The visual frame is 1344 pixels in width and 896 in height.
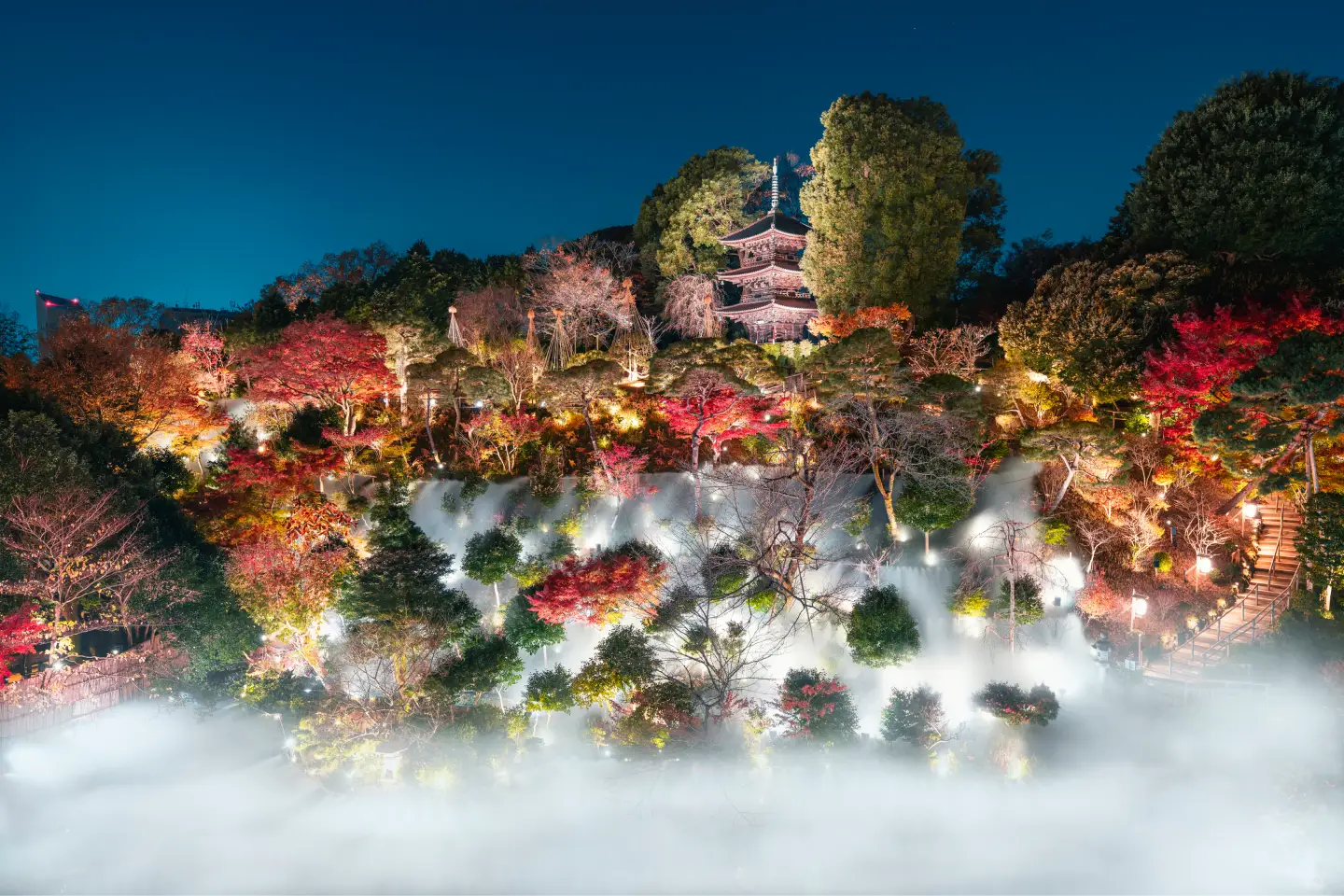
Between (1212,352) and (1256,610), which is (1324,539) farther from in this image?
(1212,352)

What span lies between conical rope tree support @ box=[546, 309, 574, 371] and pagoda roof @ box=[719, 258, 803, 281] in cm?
563

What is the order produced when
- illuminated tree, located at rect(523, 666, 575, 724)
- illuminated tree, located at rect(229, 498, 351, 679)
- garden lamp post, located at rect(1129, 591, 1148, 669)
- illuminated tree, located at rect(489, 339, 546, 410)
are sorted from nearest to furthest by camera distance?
garden lamp post, located at rect(1129, 591, 1148, 669)
illuminated tree, located at rect(523, 666, 575, 724)
illuminated tree, located at rect(229, 498, 351, 679)
illuminated tree, located at rect(489, 339, 546, 410)

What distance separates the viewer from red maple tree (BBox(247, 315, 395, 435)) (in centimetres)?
1962

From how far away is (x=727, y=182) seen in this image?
24.8m

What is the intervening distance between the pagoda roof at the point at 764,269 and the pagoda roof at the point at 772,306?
0.90 metres

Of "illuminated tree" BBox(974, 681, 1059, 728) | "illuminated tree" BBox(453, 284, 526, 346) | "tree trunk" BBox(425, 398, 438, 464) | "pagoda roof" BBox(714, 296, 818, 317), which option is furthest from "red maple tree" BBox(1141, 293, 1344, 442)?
"tree trunk" BBox(425, 398, 438, 464)

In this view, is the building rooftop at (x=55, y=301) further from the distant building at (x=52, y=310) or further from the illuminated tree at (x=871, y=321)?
the illuminated tree at (x=871, y=321)

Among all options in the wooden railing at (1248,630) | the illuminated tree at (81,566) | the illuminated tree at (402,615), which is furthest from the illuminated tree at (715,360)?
the illuminated tree at (81,566)

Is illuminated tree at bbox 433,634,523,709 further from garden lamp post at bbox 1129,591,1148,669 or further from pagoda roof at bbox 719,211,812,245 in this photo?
pagoda roof at bbox 719,211,812,245

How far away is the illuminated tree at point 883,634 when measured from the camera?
13.5 meters

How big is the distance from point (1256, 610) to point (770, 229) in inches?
626

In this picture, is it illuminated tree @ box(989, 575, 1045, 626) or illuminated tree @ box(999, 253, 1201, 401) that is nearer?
illuminated tree @ box(989, 575, 1045, 626)

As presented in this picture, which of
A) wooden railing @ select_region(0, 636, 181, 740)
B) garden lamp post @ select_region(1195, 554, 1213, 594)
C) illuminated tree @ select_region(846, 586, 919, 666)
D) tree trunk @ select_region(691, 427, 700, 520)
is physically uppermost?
tree trunk @ select_region(691, 427, 700, 520)

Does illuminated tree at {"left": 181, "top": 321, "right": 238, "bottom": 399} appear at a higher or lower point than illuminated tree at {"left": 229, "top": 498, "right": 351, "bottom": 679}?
higher
